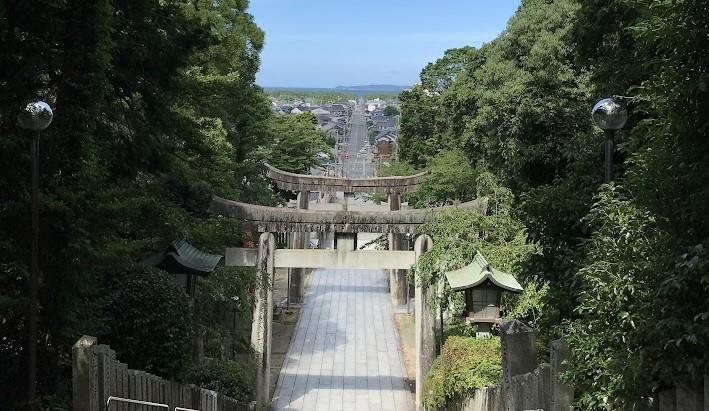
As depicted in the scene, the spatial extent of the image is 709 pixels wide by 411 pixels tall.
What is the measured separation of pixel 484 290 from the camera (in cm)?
1209

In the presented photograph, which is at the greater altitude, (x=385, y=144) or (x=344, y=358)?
(x=385, y=144)

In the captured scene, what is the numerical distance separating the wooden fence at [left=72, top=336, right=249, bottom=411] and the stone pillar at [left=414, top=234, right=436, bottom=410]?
8.04 metres

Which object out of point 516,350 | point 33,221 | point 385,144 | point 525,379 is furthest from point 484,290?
point 385,144

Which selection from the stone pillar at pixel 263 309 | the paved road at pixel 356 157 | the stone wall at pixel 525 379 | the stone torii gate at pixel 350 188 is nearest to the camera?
the stone wall at pixel 525 379

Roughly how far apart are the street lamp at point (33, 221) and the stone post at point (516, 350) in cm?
451

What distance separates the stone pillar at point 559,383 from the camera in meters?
6.27

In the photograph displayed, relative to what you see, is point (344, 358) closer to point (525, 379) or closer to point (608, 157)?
point (525, 379)

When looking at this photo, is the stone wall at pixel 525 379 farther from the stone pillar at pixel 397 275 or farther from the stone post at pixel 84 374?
the stone pillar at pixel 397 275

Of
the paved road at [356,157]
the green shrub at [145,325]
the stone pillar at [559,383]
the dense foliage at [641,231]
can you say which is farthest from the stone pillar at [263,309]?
the paved road at [356,157]

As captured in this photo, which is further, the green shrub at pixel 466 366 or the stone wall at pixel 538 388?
the green shrub at pixel 466 366

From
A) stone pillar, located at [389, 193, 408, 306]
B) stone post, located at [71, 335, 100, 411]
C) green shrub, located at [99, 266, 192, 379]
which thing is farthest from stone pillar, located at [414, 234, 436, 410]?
stone post, located at [71, 335, 100, 411]

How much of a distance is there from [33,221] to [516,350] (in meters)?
4.88

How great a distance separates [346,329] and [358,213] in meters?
7.96

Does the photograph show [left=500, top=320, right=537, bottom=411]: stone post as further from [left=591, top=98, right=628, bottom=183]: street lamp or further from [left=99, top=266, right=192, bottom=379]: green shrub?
[left=99, top=266, right=192, bottom=379]: green shrub
